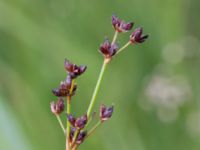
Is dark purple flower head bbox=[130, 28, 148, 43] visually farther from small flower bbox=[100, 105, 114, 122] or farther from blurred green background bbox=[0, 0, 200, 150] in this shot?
blurred green background bbox=[0, 0, 200, 150]

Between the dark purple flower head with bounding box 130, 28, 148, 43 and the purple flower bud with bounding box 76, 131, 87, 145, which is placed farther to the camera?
the dark purple flower head with bounding box 130, 28, 148, 43

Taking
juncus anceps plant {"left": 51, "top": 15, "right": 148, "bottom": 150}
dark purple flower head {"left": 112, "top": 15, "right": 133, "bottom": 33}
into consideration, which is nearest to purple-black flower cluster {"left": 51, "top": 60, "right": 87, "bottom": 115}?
juncus anceps plant {"left": 51, "top": 15, "right": 148, "bottom": 150}

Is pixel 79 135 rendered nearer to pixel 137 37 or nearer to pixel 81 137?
pixel 81 137

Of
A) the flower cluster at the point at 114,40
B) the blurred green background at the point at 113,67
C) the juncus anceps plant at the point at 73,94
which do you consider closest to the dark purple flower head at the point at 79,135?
the juncus anceps plant at the point at 73,94

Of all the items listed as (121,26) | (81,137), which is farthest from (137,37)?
(81,137)

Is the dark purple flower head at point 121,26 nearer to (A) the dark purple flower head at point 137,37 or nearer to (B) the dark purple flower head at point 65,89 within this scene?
(A) the dark purple flower head at point 137,37

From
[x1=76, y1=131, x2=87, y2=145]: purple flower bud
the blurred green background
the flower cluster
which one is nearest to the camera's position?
[x1=76, y1=131, x2=87, y2=145]: purple flower bud

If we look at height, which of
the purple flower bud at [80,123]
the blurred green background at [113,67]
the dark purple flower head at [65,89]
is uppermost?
the dark purple flower head at [65,89]

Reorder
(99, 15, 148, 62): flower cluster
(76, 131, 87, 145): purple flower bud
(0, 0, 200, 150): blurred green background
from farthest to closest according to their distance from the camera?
(0, 0, 200, 150): blurred green background → (99, 15, 148, 62): flower cluster → (76, 131, 87, 145): purple flower bud

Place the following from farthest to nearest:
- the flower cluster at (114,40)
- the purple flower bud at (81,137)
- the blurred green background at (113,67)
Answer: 1. the blurred green background at (113,67)
2. the flower cluster at (114,40)
3. the purple flower bud at (81,137)
